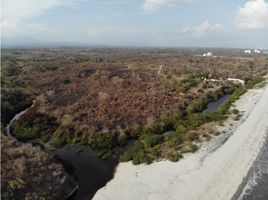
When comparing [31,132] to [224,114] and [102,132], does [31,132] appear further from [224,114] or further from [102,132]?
[224,114]

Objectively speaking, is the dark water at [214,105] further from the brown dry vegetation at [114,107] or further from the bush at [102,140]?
the bush at [102,140]

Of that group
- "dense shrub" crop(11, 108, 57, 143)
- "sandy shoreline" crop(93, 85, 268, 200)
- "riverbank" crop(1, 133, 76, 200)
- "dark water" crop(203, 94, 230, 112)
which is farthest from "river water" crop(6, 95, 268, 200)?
"dark water" crop(203, 94, 230, 112)

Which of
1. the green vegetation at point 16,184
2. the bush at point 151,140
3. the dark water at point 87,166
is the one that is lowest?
the dark water at point 87,166

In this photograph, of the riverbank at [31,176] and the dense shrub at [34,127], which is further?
the dense shrub at [34,127]

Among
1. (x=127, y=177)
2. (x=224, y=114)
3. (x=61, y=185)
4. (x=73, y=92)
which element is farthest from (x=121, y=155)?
(x=73, y=92)

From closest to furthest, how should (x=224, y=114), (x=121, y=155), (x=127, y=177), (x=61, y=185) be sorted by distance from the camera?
1. (x=61, y=185)
2. (x=127, y=177)
3. (x=121, y=155)
4. (x=224, y=114)

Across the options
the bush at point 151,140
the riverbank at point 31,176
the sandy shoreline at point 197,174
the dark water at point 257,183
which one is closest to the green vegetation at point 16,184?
the riverbank at point 31,176
